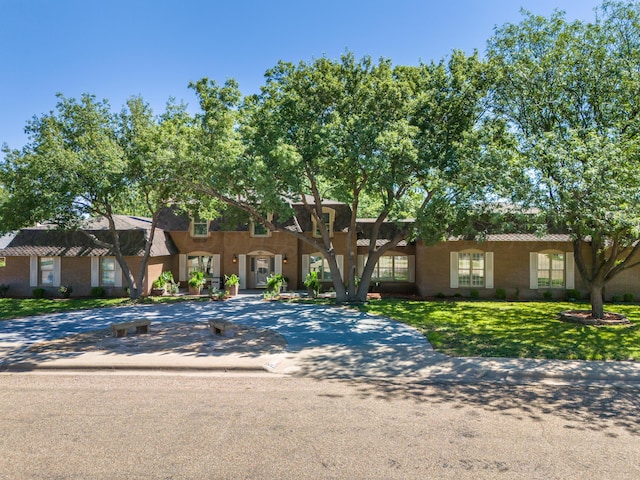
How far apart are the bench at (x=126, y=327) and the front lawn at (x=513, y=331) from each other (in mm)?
9008

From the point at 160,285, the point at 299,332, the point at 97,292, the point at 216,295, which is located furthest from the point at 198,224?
the point at 299,332

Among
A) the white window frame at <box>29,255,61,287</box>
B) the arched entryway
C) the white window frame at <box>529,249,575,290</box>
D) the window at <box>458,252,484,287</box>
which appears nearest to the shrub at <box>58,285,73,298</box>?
the white window frame at <box>29,255,61,287</box>

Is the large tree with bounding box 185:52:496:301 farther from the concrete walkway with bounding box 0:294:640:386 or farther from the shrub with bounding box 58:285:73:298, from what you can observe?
the shrub with bounding box 58:285:73:298

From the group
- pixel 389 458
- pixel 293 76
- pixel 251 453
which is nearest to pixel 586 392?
pixel 389 458

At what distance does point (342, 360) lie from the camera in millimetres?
10133

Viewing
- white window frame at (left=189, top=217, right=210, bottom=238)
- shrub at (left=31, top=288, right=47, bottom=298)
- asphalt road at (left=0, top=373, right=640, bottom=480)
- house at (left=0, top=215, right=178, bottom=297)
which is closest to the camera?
asphalt road at (left=0, top=373, right=640, bottom=480)

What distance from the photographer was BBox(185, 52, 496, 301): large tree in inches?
624

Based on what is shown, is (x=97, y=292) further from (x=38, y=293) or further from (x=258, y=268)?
(x=258, y=268)

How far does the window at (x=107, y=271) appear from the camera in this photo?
2384 cm

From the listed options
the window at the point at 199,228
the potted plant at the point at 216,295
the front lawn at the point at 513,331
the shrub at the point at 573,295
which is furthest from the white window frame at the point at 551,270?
the window at the point at 199,228

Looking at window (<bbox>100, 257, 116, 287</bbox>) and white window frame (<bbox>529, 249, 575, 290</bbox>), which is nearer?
Result: white window frame (<bbox>529, 249, 575, 290</bbox>)

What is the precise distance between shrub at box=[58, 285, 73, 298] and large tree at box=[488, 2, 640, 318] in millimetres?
23552

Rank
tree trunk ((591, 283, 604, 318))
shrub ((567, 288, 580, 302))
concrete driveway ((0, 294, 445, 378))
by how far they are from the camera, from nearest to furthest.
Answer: concrete driveway ((0, 294, 445, 378)) → tree trunk ((591, 283, 604, 318)) → shrub ((567, 288, 580, 302))

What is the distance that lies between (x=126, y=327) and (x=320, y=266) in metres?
14.5
